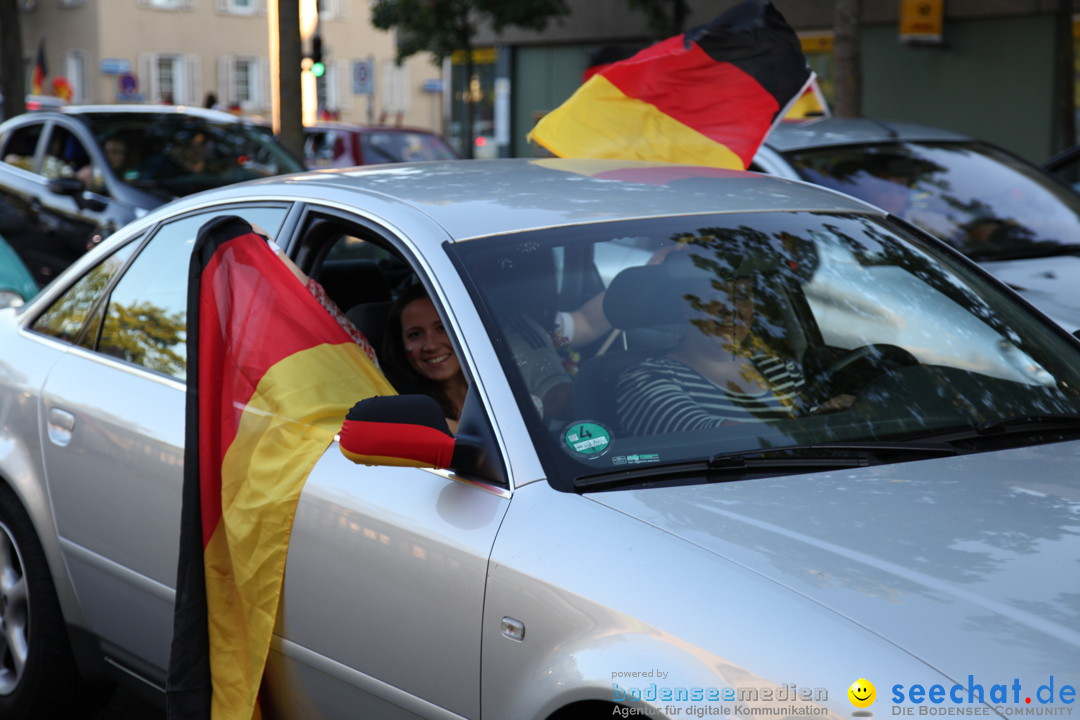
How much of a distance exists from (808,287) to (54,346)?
217 cm

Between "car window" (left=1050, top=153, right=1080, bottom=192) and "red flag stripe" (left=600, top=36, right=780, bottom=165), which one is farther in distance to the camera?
"car window" (left=1050, top=153, right=1080, bottom=192)

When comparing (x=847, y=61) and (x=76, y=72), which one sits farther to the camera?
(x=76, y=72)

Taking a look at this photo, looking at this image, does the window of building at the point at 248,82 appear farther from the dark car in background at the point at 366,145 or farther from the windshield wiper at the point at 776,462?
the windshield wiper at the point at 776,462

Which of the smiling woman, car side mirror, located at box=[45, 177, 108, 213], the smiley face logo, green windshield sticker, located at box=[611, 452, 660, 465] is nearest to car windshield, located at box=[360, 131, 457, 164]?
car side mirror, located at box=[45, 177, 108, 213]

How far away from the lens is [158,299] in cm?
379

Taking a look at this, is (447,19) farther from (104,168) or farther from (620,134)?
(620,134)

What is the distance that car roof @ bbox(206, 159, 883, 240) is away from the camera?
3.10m

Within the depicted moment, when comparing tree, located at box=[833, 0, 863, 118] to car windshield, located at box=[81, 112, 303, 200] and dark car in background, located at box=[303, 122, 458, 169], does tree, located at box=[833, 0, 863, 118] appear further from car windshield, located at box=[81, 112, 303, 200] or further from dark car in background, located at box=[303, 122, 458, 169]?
dark car in background, located at box=[303, 122, 458, 169]

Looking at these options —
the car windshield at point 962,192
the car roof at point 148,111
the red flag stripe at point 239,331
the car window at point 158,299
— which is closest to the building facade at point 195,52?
the car roof at point 148,111

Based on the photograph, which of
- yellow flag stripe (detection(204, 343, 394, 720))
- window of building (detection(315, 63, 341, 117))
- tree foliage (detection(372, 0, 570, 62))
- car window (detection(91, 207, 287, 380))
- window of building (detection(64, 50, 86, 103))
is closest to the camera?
yellow flag stripe (detection(204, 343, 394, 720))

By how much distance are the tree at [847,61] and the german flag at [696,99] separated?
7.11 metres

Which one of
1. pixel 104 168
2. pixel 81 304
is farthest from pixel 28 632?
pixel 104 168

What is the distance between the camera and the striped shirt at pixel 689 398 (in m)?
2.81

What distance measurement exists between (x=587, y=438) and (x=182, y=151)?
331 inches
